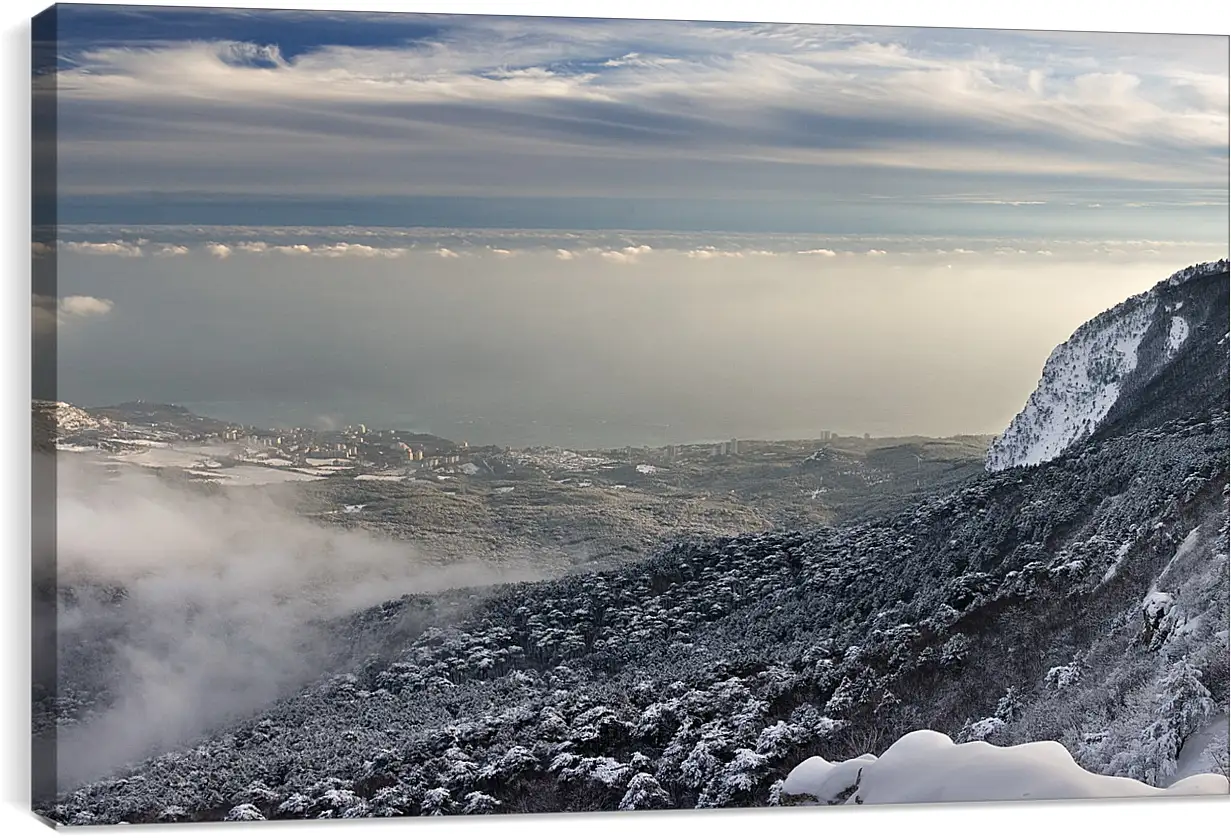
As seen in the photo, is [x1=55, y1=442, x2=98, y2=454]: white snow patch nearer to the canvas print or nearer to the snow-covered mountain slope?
the canvas print

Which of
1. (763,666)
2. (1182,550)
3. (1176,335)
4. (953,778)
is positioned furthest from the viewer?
(1176,335)

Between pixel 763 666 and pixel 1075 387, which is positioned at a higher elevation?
pixel 1075 387

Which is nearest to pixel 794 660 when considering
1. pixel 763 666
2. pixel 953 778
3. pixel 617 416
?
pixel 763 666

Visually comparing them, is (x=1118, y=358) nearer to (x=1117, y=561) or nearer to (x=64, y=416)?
(x=1117, y=561)

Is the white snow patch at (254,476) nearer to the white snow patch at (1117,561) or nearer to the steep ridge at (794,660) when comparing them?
the steep ridge at (794,660)

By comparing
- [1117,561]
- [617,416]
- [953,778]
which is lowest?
[953,778]

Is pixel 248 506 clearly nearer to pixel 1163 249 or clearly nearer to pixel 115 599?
pixel 115 599

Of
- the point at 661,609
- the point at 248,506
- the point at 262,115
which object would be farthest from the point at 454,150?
the point at 661,609

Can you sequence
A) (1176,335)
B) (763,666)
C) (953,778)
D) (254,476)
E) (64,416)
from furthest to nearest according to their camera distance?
(1176,335) < (763,666) < (953,778) < (254,476) < (64,416)
